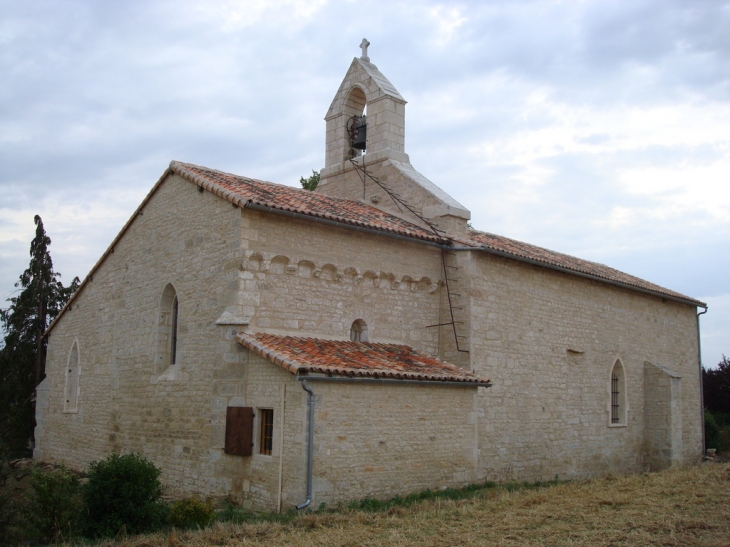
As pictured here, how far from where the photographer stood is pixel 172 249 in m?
15.1

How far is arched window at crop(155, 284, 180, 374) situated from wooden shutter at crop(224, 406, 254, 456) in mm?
3328

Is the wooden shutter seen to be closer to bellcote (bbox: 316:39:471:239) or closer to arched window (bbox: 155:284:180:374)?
arched window (bbox: 155:284:180:374)

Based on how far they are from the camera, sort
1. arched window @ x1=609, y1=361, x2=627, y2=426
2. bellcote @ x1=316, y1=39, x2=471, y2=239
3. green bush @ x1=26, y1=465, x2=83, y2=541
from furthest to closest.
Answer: arched window @ x1=609, y1=361, x2=627, y2=426 < bellcote @ x1=316, y1=39, x2=471, y2=239 < green bush @ x1=26, y1=465, x2=83, y2=541

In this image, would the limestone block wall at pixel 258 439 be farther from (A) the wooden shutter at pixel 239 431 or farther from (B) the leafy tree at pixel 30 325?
(B) the leafy tree at pixel 30 325

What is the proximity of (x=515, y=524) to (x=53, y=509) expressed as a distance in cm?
654

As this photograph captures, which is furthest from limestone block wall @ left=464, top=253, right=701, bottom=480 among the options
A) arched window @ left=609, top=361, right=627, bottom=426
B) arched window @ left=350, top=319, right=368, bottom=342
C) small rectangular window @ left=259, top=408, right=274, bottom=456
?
small rectangular window @ left=259, top=408, right=274, bottom=456

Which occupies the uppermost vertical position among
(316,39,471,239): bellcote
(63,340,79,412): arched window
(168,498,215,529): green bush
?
(316,39,471,239): bellcote

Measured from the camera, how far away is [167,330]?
15.3 meters

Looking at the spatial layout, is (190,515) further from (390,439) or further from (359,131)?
(359,131)

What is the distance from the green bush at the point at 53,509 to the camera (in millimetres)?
9953

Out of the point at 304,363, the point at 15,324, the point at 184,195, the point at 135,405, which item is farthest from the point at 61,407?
the point at 304,363

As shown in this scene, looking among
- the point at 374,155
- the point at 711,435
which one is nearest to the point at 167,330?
the point at 374,155

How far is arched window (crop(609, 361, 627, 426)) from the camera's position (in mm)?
19984

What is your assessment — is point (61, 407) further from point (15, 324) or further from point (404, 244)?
point (404, 244)
